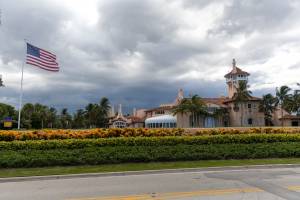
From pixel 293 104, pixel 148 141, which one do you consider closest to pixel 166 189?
pixel 148 141

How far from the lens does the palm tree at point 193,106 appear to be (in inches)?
2441

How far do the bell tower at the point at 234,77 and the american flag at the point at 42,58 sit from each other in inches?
2163

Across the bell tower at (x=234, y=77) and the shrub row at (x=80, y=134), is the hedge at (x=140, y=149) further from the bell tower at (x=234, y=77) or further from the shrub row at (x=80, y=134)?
the bell tower at (x=234, y=77)

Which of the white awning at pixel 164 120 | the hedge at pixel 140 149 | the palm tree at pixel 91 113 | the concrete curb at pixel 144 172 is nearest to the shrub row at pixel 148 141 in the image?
the hedge at pixel 140 149

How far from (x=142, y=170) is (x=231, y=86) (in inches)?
2511

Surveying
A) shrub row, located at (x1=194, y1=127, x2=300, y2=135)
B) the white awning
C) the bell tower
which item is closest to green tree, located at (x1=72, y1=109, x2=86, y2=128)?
the white awning

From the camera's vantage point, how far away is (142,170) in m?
14.5

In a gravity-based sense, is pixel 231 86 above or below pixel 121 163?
above

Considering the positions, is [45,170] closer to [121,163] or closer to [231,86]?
[121,163]

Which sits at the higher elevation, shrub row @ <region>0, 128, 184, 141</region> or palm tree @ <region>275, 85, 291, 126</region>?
palm tree @ <region>275, 85, 291, 126</region>

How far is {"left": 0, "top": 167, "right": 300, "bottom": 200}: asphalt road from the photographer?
8.57 meters

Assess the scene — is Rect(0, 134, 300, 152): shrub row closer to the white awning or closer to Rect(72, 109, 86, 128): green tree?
the white awning

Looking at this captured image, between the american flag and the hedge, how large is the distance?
890 cm

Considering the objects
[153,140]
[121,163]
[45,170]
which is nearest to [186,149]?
[153,140]
